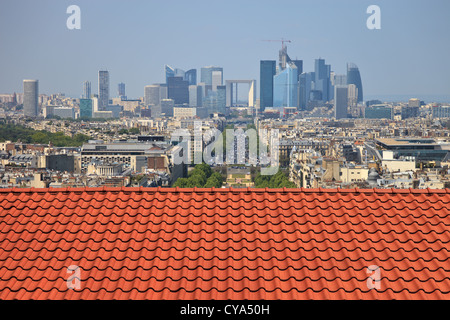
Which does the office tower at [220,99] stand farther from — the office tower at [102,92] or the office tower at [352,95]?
the office tower at [352,95]

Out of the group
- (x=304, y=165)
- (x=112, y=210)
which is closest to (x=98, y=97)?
(x=304, y=165)

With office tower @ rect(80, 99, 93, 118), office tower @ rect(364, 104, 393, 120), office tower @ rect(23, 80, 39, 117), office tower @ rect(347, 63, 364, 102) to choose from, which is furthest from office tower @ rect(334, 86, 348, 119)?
office tower @ rect(23, 80, 39, 117)

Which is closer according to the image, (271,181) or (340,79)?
(271,181)

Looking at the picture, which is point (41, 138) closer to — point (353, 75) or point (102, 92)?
point (102, 92)

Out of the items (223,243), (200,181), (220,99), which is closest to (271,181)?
(200,181)

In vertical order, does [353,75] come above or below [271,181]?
above

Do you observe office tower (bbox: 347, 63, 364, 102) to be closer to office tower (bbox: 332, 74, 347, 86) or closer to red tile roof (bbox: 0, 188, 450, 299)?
office tower (bbox: 332, 74, 347, 86)
